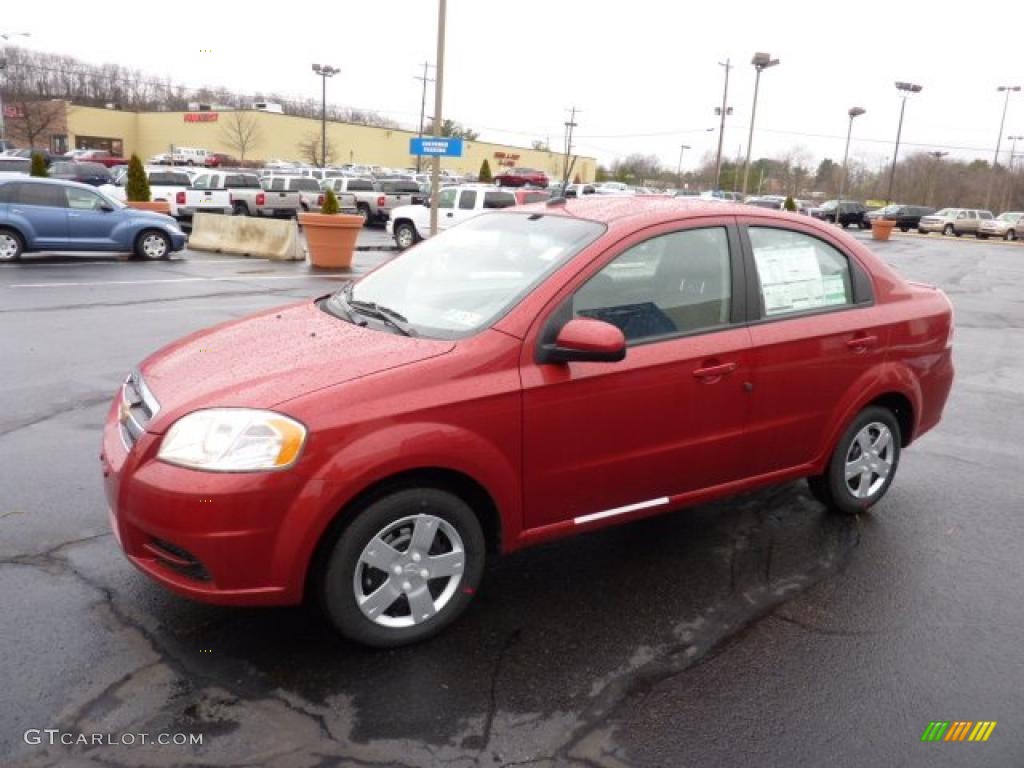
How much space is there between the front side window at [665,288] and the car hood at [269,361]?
30.2 inches

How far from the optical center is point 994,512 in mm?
5137

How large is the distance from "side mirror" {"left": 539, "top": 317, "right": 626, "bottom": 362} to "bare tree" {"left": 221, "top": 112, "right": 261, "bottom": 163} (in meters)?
82.3

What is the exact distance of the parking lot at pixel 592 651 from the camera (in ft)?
9.29

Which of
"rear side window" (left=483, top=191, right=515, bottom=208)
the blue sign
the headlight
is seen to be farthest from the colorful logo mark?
"rear side window" (left=483, top=191, right=515, bottom=208)

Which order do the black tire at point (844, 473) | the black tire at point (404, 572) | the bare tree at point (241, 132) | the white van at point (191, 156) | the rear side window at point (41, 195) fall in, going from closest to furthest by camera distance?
the black tire at point (404, 572) → the black tire at point (844, 473) → the rear side window at point (41, 195) → the white van at point (191, 156) → the bare tree at point (241, 132)

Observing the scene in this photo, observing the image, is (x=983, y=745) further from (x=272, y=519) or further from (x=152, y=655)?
(x=152, y=655)

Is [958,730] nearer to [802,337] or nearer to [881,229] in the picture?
[802,337]

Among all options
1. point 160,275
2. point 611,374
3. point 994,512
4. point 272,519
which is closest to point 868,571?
point 994,512

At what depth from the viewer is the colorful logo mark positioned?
9.77 ft

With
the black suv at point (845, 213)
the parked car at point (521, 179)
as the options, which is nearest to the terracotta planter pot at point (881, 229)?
the black suv at point (845, 213)

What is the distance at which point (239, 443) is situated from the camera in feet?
9.75

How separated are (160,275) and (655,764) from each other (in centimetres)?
1416

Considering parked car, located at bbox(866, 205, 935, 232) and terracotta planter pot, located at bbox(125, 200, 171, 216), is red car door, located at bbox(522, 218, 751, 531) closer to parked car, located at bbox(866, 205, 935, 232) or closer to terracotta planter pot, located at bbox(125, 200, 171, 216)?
terracotta planter pot, located at bbox(125, 200, 171, 216)

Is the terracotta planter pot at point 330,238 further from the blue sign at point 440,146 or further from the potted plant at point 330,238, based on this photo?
the blue sign at point 440,146
